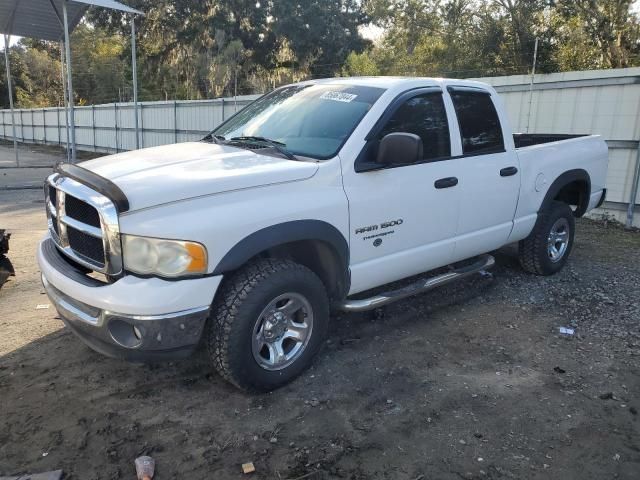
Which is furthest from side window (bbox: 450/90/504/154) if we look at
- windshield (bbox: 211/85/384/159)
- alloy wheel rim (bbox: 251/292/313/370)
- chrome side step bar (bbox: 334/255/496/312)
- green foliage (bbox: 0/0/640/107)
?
green foliage (bbox: 0/0/640/107)

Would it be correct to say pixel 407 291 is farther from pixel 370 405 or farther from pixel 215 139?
pixel 215 139

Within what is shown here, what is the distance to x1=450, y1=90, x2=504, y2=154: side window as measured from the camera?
4699 millimetres

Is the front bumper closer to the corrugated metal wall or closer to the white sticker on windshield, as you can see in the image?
the white sticker on windshield

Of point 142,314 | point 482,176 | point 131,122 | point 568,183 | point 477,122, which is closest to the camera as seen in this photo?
point 142,314

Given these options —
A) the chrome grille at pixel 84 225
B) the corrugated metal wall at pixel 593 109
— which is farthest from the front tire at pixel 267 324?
the corrugated metal wall at pixel 593 109

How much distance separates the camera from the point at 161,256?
299cm

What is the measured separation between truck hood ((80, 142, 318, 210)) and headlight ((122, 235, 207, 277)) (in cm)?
21

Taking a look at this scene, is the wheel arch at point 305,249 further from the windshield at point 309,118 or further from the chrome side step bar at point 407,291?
the windshield at point 309,118

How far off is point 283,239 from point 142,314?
927mm

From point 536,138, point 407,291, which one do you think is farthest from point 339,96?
point 536,138

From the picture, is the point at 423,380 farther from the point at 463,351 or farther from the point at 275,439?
the point at 275,439

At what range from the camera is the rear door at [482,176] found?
4.65 meters

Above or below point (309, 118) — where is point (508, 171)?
below

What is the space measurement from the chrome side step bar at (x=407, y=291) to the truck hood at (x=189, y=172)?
101cm
